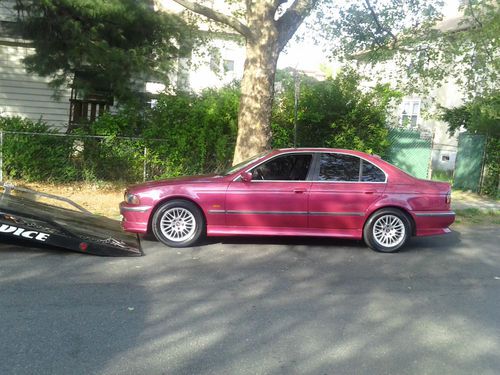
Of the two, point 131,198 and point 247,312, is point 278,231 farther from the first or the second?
point 247,312

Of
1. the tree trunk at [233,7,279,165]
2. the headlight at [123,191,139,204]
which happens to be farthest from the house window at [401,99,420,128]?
the headlight at [123,191,139,204]

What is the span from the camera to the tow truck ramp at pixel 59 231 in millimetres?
5953

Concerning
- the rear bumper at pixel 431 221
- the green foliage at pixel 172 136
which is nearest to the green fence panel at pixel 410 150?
the green foliage at pixel 172 136

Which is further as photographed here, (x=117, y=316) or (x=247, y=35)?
(x=247, y=35)

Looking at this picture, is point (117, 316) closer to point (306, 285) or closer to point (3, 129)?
point (306, 285)

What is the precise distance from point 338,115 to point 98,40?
6264 millimetres

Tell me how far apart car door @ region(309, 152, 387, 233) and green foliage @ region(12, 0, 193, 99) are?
21.2 ft

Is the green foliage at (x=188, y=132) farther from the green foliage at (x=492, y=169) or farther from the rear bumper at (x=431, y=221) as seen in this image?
the green foliage at (x=492, y=169)

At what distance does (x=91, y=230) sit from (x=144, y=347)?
3.53m

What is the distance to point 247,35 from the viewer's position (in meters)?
10.3

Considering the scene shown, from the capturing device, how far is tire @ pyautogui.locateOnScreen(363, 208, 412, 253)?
7156 millimetres

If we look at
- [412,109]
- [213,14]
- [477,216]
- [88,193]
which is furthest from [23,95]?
[412,109]

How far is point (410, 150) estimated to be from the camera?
47.3 feet

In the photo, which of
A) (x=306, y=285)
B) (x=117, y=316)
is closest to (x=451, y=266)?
(x=306, y=285)
